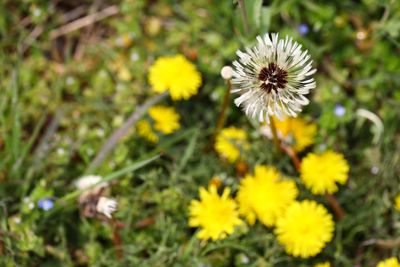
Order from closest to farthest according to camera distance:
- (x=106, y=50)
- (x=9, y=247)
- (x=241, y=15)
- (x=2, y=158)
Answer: (x=9, y=247), (x=241, y=15), (x=2, y=158), (x=106, y=50)

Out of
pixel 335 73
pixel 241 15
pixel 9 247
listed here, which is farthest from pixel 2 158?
pixel 335 73

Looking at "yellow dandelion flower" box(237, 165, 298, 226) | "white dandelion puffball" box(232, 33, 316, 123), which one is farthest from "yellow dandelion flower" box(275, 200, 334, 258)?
"white dandelion puffball" box(232, 33, 316, 123)

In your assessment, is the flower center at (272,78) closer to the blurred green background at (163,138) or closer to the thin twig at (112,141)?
the blurred green background at (163,138)

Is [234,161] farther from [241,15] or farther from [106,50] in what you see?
[106,50]

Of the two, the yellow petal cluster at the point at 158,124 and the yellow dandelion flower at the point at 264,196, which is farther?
the yellow petal cluster at the point at 158,124

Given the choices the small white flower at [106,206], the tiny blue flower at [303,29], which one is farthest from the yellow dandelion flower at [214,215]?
the tiny blue flower at [303,29]

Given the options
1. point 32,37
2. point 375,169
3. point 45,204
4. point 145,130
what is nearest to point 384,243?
point 375,169
